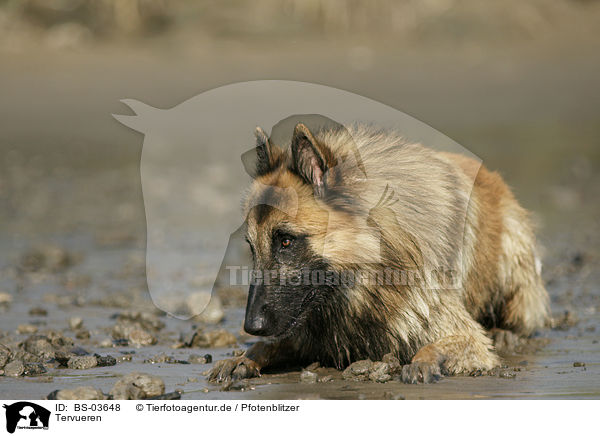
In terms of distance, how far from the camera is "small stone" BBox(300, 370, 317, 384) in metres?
7.15

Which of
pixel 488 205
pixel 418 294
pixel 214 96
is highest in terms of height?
pixel 214 96

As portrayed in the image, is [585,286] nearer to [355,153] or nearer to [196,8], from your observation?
[355,153]

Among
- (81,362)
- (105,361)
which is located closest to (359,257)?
(105,361)

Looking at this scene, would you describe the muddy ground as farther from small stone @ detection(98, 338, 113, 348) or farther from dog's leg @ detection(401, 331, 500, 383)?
dog's leg @ detection(401, 331, 500, 383)

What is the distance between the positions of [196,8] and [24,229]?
36.6ft

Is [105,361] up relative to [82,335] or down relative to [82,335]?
down

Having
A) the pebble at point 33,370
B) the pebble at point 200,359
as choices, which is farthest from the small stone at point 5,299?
the pebble at point 200,359

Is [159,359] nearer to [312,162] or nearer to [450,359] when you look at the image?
[312,162]

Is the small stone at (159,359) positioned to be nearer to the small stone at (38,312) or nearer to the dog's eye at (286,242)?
the dog's eye at (286,242)

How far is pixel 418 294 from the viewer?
741 cm

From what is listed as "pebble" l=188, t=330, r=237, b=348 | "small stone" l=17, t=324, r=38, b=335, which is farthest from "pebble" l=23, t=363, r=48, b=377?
"small stone" l=17, t=324, r=38, b=335
